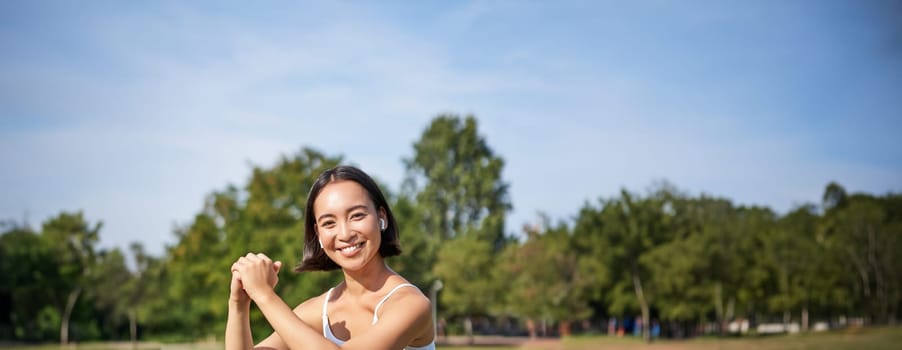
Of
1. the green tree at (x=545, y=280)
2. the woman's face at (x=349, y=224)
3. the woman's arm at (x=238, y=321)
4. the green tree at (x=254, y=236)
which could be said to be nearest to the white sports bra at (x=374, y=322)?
the woman's face at (x=349, y=224)

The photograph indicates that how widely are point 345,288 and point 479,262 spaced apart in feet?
182

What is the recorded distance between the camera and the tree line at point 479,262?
2019 inches

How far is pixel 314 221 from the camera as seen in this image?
343 cm

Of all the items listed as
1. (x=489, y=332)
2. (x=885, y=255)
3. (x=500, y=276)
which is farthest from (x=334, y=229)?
(x=489, y=332)

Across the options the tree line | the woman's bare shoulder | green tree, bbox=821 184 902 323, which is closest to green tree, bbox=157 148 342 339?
the tree line

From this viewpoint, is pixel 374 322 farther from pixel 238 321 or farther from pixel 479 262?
pixel 479 262

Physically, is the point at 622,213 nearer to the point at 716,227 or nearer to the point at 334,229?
the point at 716,227

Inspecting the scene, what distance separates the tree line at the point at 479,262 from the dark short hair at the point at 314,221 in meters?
40.3

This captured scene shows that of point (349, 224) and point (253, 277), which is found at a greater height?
point (349, 224)

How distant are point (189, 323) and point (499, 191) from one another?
26.3 metres

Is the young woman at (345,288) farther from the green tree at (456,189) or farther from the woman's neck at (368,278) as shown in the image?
the green tree at (456,189)

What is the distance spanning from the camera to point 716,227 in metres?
61.4

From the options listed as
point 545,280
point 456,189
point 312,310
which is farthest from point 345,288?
point 456,189

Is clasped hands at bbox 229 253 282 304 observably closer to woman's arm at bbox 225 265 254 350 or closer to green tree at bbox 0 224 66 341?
woman's arm at bbox 225 265 254 350
